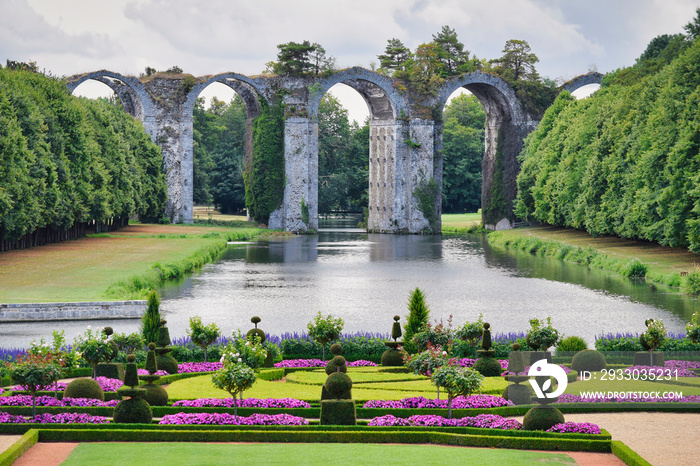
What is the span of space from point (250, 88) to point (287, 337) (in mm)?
47955

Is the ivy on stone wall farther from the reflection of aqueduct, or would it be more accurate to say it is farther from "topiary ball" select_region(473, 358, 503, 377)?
"topiary ball" select_region(473, 358, 503, 377)

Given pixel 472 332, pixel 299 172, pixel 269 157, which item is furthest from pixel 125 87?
pixel 472 332

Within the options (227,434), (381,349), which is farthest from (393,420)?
(381,349)

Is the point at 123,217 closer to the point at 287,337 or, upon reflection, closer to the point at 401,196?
the point at 401,196

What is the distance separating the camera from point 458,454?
13625 millimetres

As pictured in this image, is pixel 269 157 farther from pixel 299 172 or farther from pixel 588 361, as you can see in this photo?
pixel 588 361

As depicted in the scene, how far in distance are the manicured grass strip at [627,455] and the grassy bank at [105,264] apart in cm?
1945

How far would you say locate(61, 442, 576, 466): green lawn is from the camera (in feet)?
43.2

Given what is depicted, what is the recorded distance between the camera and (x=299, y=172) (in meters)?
68.4

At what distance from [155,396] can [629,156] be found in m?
36.7

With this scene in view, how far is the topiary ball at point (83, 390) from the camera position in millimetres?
16453

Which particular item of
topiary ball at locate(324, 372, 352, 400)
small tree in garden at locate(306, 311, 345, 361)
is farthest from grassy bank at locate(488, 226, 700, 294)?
topiary ball at locate(324, 372, 352, 400)

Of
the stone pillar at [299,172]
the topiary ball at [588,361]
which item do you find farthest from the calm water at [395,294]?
the stone pillar at [299,172]

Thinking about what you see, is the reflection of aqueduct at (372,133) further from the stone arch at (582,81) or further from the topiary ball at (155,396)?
the topiary ball at (155,396)
